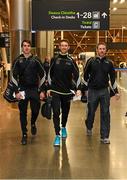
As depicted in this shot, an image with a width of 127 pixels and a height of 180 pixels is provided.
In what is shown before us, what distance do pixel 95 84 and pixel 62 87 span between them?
0.71 m

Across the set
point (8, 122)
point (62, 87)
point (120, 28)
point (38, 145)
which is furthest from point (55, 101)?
point (120, 28)

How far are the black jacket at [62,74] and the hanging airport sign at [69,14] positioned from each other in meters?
4.52

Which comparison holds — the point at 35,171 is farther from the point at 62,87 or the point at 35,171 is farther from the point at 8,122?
the point at 8,122

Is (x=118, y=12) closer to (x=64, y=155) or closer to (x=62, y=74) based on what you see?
(x=62, y=74)

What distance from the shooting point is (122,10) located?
3328 cm

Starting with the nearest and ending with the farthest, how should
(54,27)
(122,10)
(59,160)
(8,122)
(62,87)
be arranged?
(59,160)
(62,87)
(8,122)
(54,27)
(122,10)

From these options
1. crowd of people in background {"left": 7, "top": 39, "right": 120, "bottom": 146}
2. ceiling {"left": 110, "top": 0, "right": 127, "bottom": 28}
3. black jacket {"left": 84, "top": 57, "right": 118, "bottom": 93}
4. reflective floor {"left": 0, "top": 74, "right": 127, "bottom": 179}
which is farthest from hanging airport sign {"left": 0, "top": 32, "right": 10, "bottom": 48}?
ceiling {"left": 110, "top": 0, "right": 127, "bottom": 28}

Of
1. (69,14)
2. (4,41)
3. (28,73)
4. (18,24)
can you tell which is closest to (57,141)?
(28,73)

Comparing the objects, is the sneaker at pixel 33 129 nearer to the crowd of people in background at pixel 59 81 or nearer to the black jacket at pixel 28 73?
the crowd of people in background at pixel 59 81

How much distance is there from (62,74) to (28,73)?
0.61m

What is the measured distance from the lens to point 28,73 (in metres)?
7.93

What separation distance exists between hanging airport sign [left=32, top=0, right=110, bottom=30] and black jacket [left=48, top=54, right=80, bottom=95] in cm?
452

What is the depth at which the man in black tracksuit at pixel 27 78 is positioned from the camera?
26.0ft

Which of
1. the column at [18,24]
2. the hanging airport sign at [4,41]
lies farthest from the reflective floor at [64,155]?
the hanging airport sign at [4,41]
